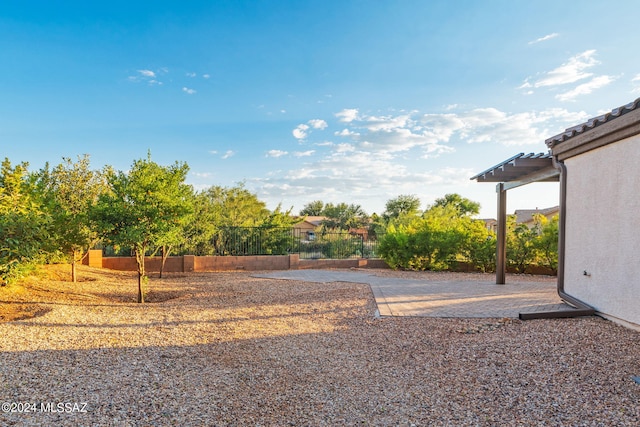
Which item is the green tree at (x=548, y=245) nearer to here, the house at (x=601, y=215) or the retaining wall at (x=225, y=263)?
the retaining wall at (x=225, y=263)

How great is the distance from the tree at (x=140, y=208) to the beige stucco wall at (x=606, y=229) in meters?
7.76

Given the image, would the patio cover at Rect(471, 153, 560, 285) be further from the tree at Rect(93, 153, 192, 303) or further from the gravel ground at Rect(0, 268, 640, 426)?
the tree at Rect(93, 153, 192, 303)

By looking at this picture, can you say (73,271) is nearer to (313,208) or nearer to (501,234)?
(501,234)

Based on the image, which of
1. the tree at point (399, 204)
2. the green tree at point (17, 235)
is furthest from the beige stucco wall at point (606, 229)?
the tree at point (399, 204)

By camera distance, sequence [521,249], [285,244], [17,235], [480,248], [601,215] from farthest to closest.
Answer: [285,244], [480,248], [521,249], [17,235], [601,215]

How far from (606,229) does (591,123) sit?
1.69m

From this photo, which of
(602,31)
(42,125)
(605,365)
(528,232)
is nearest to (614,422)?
(605,365)

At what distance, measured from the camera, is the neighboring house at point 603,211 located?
16.8 ft

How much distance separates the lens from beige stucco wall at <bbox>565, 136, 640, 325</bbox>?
5.12 m

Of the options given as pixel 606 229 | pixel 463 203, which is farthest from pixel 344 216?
pixel 606 229

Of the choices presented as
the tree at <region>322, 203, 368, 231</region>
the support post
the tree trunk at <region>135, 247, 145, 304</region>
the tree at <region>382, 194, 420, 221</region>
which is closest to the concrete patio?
the support post

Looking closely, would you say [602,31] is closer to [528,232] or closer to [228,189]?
[528,232]

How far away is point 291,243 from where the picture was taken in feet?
50.0

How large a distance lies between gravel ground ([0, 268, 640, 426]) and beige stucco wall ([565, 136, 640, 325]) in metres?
0.49
